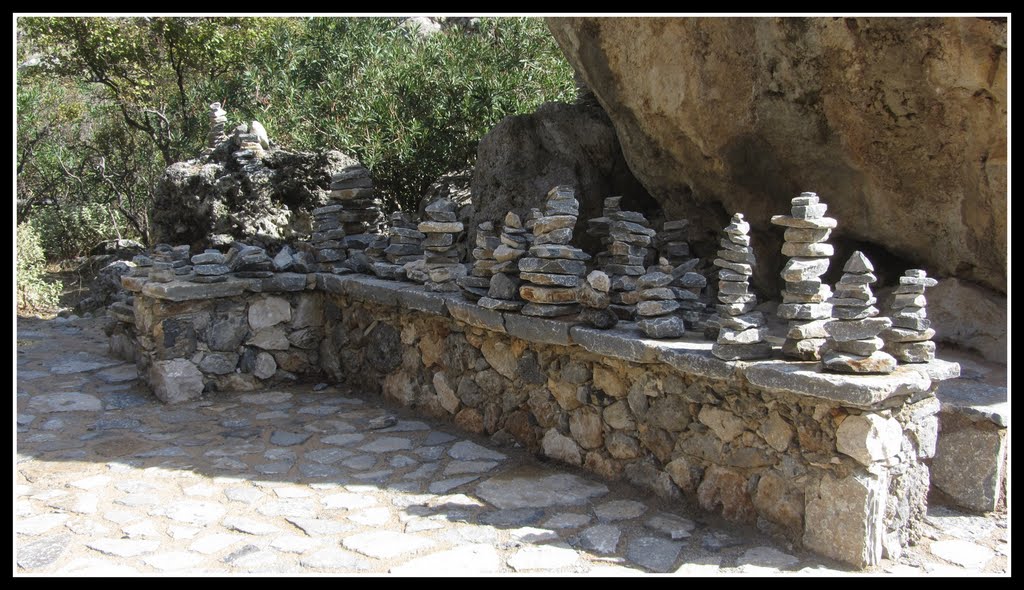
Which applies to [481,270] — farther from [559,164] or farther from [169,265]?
[169,265]

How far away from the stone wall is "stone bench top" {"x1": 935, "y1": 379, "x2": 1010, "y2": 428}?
1.12ft

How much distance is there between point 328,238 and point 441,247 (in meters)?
1.62

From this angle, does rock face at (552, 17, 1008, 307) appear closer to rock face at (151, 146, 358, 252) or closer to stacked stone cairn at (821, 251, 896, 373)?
stacked stone cairn at (821, 251, 896, 373)

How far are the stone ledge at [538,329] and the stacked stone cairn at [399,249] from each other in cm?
168

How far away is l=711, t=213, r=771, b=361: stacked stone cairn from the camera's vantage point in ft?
13.8

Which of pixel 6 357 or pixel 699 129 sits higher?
pixel 699 129

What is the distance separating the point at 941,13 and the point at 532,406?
9.97 feet

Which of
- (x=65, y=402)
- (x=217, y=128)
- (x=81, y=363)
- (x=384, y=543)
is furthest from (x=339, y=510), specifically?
(x=217, y=128)

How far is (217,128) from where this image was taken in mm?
9883

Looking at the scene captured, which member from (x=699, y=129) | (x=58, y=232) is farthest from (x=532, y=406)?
(x=58, y=232)

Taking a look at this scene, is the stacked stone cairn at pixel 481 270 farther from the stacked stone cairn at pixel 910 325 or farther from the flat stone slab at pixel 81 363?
the flat stone slab at pixel 81 363

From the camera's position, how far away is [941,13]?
4531 millimetres

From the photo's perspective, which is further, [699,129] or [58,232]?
[58,232]

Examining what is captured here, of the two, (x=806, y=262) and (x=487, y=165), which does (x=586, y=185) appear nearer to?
(x=487, y=165)
